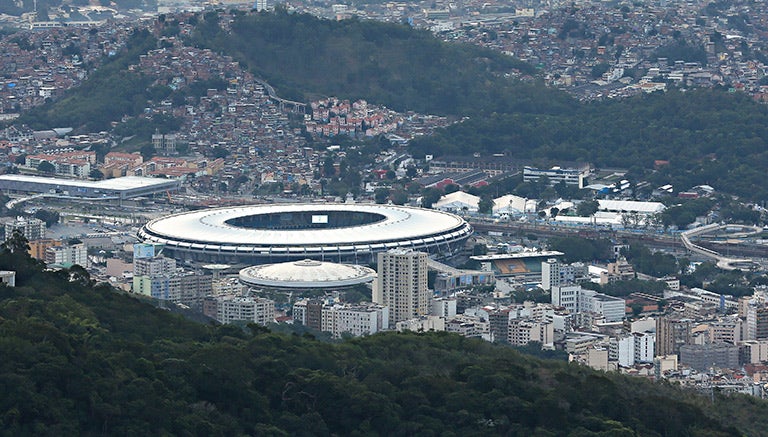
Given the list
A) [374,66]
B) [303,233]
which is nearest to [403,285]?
[303,233]

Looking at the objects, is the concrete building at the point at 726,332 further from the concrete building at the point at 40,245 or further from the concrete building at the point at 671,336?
the concrete building at the point at 40,245

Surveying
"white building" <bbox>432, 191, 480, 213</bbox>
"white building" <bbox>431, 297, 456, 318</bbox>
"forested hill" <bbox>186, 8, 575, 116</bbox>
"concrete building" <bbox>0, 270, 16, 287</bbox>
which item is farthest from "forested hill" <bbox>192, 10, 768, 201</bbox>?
"concrete building" <bbox>0, 270, 16, 287</bbox>

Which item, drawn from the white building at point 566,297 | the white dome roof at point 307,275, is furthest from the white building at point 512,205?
the white building at point 566,297

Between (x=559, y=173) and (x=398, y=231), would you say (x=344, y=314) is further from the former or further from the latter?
(x=559, y=173)

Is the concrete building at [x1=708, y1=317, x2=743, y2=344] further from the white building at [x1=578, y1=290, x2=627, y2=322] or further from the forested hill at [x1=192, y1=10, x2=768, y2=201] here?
the forested hill at [x1=192, y1=10, x2=768, y2=201]

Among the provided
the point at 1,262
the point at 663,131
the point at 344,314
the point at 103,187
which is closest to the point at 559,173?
the point at 663,131
